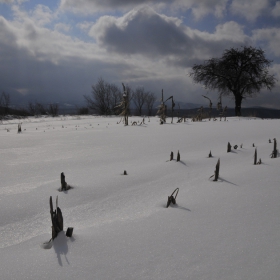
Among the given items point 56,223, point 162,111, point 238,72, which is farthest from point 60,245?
point 238,72

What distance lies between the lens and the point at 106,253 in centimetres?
78

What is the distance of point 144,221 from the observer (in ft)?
3.31

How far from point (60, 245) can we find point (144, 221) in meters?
0.38

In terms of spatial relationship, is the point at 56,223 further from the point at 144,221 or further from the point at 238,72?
the point at 238,72

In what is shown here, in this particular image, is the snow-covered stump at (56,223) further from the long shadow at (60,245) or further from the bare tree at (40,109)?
the bare tree at (40,109)

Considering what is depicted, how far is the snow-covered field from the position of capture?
0.71 meters

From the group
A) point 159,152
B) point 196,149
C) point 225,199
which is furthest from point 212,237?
point 196,149

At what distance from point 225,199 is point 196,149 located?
5.11 ft

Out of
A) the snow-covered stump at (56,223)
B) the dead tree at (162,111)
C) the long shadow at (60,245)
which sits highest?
the dead tree at (162,111)

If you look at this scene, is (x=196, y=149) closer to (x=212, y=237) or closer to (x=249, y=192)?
(x=249, y=192)

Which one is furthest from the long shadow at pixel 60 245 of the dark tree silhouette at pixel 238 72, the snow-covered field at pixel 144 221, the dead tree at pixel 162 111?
the dark tree silhouette at pixel 238 72

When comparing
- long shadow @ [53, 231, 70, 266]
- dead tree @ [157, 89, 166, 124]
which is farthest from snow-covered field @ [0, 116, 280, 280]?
dead tree @ [157, 89, 166, 124]

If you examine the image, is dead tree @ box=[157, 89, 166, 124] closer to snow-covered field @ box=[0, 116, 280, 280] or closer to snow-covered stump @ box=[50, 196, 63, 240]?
snow-covered field @ box=[0, 116, 280, 280]

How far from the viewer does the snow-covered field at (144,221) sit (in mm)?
710
